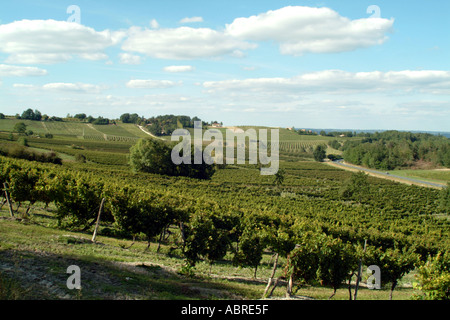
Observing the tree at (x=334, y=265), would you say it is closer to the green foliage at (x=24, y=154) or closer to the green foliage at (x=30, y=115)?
the green foliage at (x=24, y=154)

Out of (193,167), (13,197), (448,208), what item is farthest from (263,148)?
(13,197)

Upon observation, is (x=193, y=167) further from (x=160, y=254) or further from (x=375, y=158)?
(x=375, y=158)

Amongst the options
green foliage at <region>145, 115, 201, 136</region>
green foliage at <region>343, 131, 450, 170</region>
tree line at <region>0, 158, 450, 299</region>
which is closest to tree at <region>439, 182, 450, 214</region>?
tree line at <region>0, 158, 450, 299</region>

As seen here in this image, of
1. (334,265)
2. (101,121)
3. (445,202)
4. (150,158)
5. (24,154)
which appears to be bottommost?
(445,202)

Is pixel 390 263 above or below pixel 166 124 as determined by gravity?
below

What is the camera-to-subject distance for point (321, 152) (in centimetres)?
14312

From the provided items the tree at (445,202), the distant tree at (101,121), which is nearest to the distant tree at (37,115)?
the distant tree at (101,121)

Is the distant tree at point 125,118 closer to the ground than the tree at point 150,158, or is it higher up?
higher up

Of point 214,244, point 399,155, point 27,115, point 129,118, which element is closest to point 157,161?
point 214,244

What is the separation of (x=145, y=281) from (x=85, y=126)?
156437 mm

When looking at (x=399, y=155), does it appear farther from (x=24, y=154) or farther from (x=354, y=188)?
(x=24, y=154)

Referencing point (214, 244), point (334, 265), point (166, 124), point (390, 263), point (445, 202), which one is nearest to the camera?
point (334, 265)


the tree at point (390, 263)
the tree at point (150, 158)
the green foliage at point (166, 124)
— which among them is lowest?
the tree at point (390, 263)

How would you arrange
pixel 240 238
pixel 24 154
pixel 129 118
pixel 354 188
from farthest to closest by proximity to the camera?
pixel 129 118
pixel 354 188
pixel 24 154
pixel 240 238
